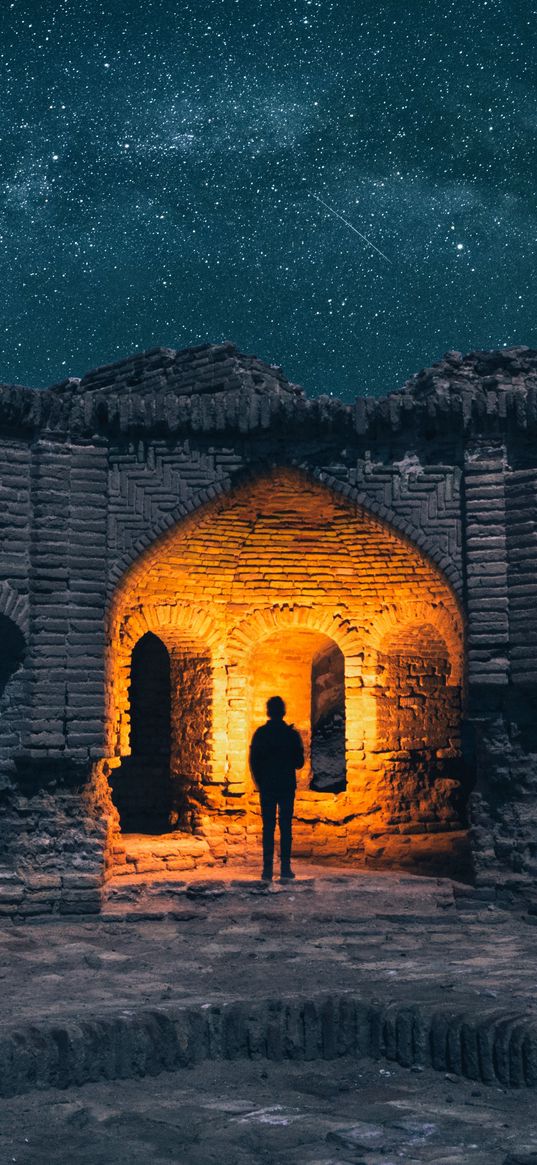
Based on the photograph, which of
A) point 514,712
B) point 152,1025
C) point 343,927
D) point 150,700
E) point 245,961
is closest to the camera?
point 152,1025

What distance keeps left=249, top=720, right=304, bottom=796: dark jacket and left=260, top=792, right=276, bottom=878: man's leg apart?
8 cm

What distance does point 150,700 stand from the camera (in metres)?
13.8

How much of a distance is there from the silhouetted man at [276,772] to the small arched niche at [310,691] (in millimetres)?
2573

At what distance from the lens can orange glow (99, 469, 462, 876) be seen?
1181 centimetres

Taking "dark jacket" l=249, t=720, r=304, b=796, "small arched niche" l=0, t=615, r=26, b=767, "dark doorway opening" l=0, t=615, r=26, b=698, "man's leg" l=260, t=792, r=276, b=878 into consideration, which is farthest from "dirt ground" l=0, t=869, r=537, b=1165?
"dark doorway opening" l=0, t=615, r=26, b=698

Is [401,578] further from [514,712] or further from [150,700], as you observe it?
[150,700]

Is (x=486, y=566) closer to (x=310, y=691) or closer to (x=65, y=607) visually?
(x=65, y=607)

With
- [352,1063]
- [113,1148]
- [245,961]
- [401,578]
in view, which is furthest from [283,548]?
[113,1148]

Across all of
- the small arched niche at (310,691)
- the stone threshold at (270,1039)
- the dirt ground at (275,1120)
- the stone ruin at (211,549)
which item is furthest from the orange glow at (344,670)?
the dirt ground at (275,1120)

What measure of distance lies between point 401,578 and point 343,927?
3919mm

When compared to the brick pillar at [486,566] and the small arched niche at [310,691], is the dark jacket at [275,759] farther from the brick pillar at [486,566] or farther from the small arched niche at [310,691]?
the small arched niche at [310,691]

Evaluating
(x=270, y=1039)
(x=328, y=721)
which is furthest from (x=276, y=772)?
(x=270, y=1039)

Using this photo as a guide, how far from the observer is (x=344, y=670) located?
41.8 feet

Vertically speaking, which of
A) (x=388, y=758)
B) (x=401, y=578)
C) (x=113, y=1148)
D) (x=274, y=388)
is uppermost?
(x=274, y=388)
